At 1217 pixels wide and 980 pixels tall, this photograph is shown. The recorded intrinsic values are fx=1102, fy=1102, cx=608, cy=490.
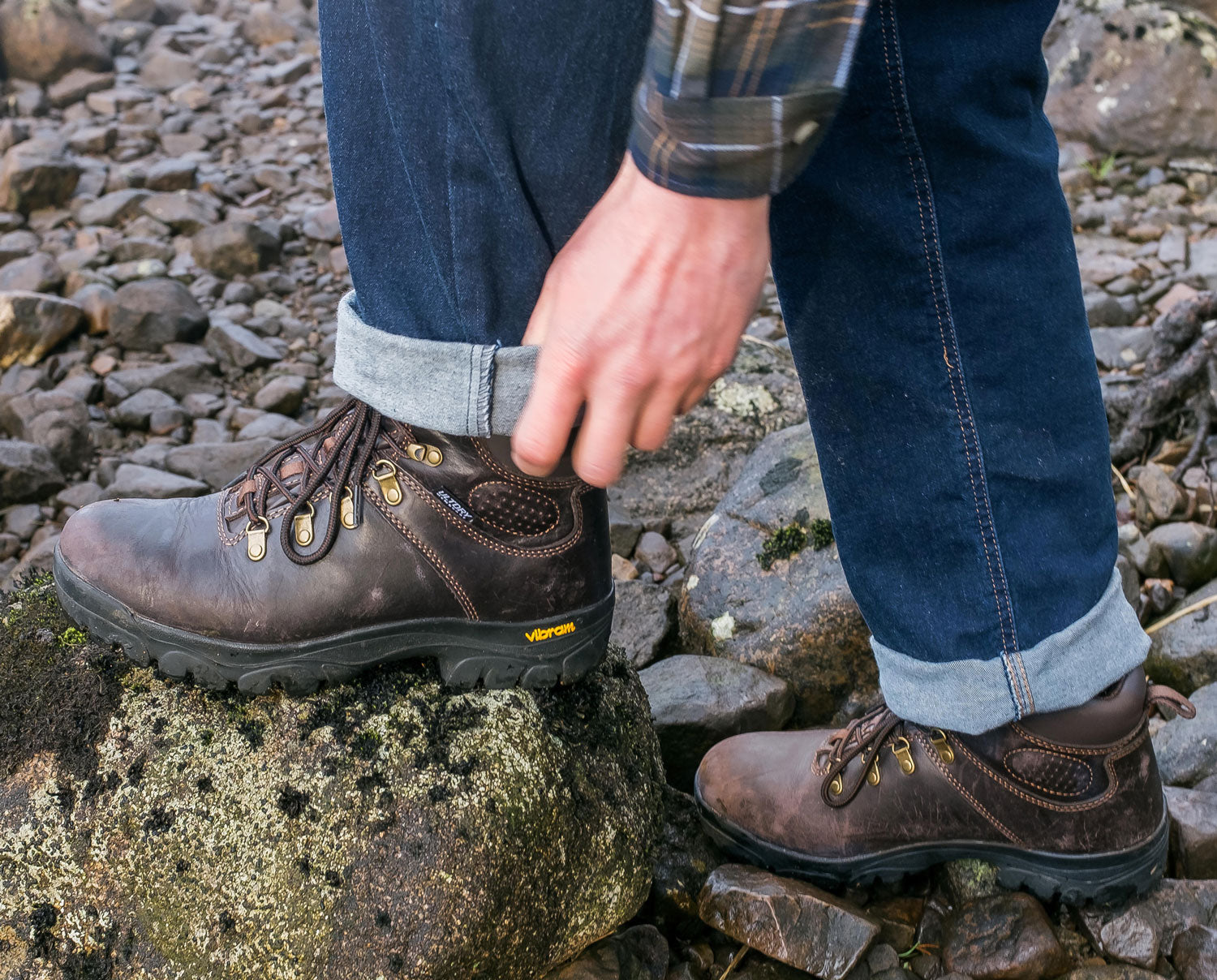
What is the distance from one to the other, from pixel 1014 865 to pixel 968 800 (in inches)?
7.4

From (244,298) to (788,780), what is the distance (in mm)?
4629

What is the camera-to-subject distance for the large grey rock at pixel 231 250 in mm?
6094

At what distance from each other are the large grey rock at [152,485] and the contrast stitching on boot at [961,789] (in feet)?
9.49

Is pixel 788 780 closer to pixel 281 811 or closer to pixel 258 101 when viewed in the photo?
pixel 281 811

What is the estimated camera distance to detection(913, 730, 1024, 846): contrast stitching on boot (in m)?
2.03

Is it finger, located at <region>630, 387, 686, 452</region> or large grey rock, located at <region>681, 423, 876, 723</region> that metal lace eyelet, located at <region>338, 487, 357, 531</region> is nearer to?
finger, located at <region>630, 387, 686, 452</region>

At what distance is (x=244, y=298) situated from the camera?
586 centimetres

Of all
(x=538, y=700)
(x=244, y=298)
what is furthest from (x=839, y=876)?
(x=244, y=298)

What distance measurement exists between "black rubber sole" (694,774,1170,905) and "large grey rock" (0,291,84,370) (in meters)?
4.22

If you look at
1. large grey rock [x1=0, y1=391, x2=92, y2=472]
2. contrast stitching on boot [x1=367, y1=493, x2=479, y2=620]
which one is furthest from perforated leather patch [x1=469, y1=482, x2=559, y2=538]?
large grey rock [x1=0, y1=391, x2=92, y2=472]

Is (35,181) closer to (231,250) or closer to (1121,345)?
(231,250)

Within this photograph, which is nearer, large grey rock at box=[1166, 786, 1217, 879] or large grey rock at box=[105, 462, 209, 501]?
large grey rock at box=[1166, 786, 1217, 879]

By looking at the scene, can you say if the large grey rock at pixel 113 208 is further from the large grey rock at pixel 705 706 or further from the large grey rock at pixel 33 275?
the large grey rock at pixel 705 706

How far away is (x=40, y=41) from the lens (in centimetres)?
834
